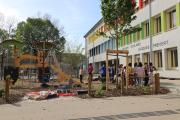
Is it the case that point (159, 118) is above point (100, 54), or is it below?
below

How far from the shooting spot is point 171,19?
3728 centimetres

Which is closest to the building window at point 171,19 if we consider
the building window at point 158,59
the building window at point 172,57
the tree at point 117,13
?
the building window at point 172,57

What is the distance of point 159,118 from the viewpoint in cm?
1122

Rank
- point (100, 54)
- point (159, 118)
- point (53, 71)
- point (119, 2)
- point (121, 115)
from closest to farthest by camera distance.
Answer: point (159, 118) < point (121, 115) < point (119, 2) < point (53, 71) < point (100, 54)

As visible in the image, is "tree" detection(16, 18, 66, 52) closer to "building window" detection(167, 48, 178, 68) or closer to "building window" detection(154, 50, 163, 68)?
"building window" detection(154, 50, 163, 68)

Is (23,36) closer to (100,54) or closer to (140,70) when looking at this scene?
(100,54)

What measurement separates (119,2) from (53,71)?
959 centimetres

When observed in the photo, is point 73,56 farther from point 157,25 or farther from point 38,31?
point 157,25

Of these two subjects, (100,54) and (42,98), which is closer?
(42,98)

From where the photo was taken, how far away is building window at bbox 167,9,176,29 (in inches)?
1436

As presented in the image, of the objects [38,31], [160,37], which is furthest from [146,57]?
[38,31]

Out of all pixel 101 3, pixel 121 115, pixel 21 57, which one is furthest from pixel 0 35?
pixel 121 115

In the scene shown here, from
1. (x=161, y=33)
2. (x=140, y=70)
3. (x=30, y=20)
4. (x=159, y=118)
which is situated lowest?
(x=159, y=118)

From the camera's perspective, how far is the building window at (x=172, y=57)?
118ft
